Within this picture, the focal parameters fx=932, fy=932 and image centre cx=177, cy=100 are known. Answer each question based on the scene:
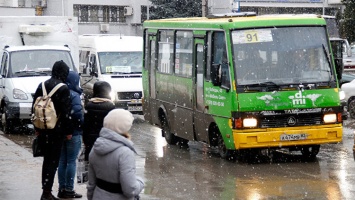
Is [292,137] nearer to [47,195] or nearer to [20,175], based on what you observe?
[20,175]

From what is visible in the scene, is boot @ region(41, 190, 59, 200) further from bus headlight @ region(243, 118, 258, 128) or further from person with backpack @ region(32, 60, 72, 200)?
bus headlight @ region(243, 118, 258, 128)

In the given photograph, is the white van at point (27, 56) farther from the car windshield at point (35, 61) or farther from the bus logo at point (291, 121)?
the bus logo at point (291, 121)

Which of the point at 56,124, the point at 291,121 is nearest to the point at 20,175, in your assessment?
the point at 56,124

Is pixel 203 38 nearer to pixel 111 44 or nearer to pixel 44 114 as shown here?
pixel 44 114

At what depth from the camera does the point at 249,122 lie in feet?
51.6

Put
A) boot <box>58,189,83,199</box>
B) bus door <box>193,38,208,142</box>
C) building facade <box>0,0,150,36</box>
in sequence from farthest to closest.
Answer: building facade <box>0,0,150,36</box>, bus door <box>193,38,208,142</box>, boot <box>58,189,83,199</box>

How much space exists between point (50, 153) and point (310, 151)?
699 cm

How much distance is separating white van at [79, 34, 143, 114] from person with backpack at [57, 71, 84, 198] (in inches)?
496

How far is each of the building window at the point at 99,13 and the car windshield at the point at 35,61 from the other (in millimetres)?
42444

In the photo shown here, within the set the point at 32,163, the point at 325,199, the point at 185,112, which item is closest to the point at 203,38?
the point at 185,112

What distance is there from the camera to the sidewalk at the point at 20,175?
12.4 meters

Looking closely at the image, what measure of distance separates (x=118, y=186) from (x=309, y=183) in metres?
6.89

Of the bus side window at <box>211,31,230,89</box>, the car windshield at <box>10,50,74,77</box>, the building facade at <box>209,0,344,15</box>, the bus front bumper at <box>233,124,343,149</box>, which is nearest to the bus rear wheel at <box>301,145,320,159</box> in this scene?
the bus front bumper at <box>233,124,343,149</box>

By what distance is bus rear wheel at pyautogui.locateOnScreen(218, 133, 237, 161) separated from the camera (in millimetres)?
16547
